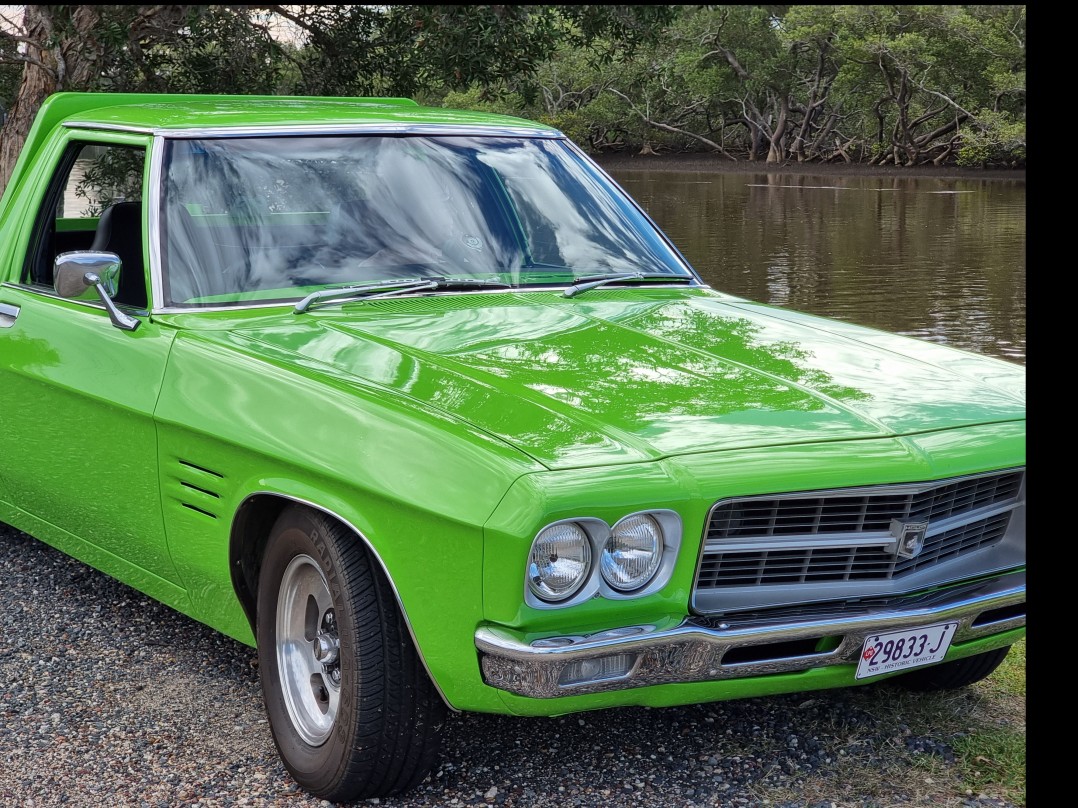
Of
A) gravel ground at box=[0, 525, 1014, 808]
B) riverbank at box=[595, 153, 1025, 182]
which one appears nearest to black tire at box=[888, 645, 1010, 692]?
gravel ground at box=[0, 525, 1014, 808]

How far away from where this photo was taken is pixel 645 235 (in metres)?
4.96

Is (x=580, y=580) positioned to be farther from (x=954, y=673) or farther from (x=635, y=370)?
(x=954, y=673)

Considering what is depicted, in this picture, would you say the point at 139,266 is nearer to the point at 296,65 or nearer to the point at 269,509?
the point at 269,509

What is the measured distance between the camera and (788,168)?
53250mm

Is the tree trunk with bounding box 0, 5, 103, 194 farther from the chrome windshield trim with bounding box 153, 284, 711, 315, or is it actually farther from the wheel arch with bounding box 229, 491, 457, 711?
the wheel arch with bounding box 229, 491, 457, 711

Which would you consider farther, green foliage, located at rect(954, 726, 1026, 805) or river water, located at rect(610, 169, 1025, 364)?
river water, located at rect(610, 169, 1025, 364)

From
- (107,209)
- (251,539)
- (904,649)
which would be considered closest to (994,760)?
(904,649)

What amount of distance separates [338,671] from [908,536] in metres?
1.44

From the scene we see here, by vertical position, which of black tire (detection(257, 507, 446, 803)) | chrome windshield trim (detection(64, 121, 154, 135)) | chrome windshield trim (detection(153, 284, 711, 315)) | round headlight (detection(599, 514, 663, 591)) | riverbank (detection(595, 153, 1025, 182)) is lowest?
riverbank (detection(595, 153, 1025, 182))

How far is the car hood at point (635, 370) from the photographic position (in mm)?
3133

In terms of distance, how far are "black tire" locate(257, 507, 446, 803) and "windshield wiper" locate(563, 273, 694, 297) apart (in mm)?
1438

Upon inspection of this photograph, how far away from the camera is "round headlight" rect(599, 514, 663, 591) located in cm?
292
